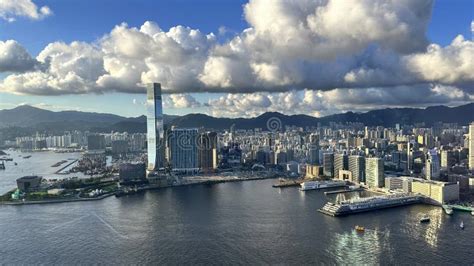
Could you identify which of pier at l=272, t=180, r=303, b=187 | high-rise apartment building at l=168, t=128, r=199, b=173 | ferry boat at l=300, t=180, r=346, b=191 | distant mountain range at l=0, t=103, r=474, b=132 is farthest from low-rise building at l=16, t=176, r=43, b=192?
distant mountain range at l=0, t=103, r=474, b=132

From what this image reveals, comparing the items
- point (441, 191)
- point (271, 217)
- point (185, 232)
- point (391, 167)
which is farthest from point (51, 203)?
point (391, 167)

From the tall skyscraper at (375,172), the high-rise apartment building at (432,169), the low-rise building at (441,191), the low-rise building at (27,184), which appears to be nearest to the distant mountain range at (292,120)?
the low-rise building at (27,184)

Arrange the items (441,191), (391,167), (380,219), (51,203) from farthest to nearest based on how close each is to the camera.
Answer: (391,167)
(51,203)
(441,191)
(380,219)

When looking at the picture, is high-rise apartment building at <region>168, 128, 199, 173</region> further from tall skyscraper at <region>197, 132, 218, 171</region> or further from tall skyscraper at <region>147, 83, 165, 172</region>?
tall skyscraper at <region>147, 83, 165, 172</region>

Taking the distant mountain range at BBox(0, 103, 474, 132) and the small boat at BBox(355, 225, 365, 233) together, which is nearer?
the small boat at BBox(355, 225, 365, 233)

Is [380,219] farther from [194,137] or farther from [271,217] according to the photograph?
[194,137]

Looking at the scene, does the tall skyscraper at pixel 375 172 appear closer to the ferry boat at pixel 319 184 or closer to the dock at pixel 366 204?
the ferry boat at pixel 319 184

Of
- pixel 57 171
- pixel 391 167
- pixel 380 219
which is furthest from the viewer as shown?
pixel 57 171
